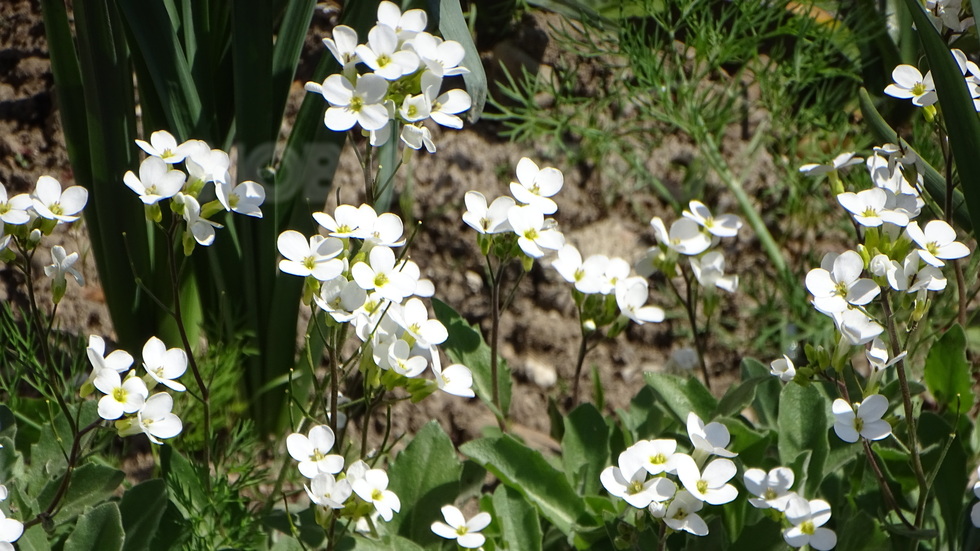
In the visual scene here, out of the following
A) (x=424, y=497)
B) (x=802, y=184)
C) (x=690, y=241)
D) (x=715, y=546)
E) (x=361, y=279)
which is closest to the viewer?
(x=361, y=279)

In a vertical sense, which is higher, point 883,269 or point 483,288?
point 883,269

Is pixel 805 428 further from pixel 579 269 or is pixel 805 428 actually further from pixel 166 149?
pixel 166 149

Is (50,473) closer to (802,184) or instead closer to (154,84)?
(154,84)

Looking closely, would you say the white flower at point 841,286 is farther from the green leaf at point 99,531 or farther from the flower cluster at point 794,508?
the green leaf at point 99,531

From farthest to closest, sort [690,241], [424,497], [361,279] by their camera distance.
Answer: [690,241], [424,497], [361,279]

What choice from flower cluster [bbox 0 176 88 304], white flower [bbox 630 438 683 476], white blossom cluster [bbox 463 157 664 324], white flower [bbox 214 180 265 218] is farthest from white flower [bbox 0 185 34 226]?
white flower [bbox 630 438 683 476]

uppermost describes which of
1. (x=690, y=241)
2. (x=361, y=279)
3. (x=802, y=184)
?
(x=361, y=279)

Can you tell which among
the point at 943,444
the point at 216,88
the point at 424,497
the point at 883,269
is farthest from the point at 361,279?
the point at 943,444

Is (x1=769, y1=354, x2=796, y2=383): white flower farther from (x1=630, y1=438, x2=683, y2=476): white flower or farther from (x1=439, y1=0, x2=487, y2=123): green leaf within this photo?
(x1=439, y1=0, x2=487, y2=123): green leaf
